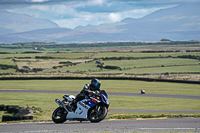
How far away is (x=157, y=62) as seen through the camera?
400ft

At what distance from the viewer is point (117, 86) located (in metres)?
62.5

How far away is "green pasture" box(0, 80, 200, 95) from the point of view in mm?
55406

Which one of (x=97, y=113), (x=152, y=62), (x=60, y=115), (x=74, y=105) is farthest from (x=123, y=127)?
(x=152, y=62)

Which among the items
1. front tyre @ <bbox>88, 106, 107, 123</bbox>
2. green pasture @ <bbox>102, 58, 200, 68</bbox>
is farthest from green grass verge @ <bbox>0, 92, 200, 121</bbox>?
green pasture @ <bbox>102, 58, 200, 68</bbox>

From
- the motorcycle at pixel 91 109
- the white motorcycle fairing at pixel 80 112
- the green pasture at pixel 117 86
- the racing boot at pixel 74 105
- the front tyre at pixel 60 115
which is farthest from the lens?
the green pasture at pixel 117 86

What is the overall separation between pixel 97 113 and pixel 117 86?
46.9 metres

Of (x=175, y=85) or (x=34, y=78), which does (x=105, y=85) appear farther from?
(x=34, y=78)

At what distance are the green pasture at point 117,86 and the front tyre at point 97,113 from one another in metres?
38.2

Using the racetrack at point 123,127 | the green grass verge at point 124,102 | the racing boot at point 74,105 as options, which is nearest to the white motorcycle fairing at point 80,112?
the racing boot at point 74,105

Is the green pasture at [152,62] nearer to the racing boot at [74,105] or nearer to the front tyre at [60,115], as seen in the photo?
the front tyre at [60,115]

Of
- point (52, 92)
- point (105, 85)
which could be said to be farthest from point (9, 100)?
point (105, 85)

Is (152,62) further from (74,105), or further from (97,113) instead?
(97,113)

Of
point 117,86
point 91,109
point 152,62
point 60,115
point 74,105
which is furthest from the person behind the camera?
point 152,62

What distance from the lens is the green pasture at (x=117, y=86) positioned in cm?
5541
